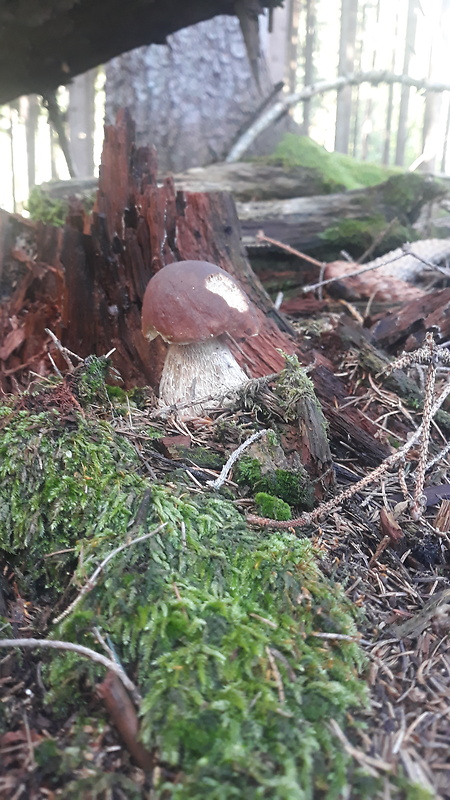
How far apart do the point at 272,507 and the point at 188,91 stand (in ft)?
22.7

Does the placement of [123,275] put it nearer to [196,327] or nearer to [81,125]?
[196,327]

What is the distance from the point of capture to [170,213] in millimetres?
3416

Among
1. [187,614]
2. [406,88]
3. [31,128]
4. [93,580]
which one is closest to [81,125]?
[31,128]

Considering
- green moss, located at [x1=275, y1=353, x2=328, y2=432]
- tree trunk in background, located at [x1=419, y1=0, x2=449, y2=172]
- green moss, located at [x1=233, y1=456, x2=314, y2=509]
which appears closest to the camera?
green moss, located at [x1=233, y1=456, x2=314, y2=509]

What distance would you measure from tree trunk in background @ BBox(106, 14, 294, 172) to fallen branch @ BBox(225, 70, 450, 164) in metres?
0.20

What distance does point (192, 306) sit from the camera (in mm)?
2613

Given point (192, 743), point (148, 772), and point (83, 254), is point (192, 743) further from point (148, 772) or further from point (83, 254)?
point (83, 254)

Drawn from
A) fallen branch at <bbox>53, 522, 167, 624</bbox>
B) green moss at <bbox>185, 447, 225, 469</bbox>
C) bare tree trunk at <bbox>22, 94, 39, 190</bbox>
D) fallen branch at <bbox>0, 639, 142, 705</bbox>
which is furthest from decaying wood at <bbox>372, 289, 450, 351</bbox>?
bare tree trunk at <bbox>22, 94, 39, 190</bbox>

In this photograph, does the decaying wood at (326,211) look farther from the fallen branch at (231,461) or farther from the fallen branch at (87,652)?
the fallen branch at (87,652)

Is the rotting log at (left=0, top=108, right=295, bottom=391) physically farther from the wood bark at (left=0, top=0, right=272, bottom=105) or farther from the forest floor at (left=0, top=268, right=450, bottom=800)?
the wood bark at (left=0, top=0, right=272, bottom=105)

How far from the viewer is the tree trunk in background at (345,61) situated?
1495 centimetres

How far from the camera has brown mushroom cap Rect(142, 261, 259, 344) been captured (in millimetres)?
2613

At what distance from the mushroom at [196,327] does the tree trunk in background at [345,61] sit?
1523 centimetres

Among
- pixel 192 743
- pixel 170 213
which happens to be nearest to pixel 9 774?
pixel 192 743
